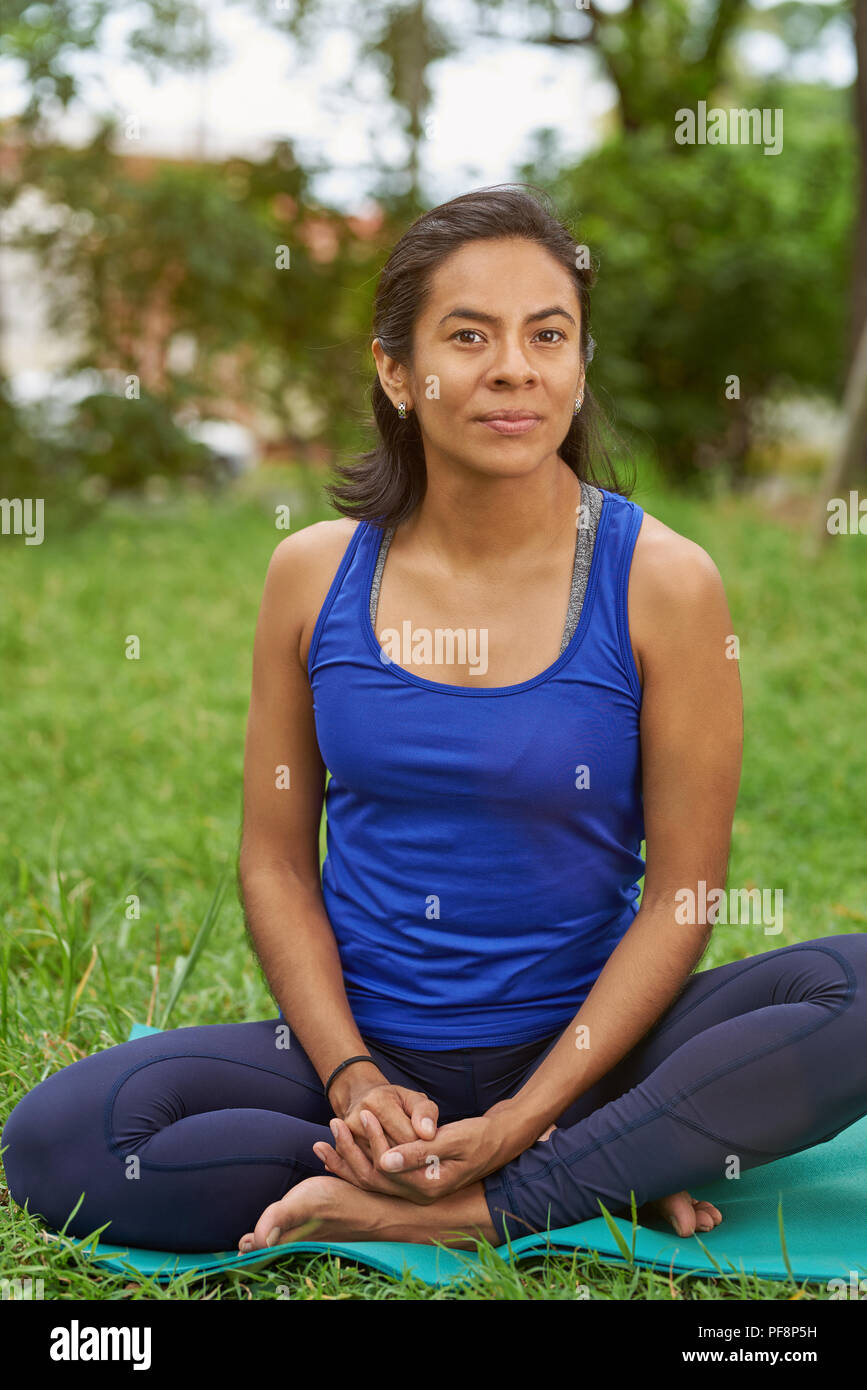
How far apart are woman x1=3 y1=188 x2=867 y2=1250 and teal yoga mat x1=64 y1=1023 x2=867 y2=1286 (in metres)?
0.03

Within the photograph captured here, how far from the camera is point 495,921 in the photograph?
2211mm

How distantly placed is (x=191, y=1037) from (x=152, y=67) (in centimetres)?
750

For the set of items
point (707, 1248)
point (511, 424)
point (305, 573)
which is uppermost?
point (511, 424)

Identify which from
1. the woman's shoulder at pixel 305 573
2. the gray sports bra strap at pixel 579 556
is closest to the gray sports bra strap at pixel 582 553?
the gray sports bra strap at pixel 579 556

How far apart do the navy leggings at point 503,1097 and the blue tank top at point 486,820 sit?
0.09 metres

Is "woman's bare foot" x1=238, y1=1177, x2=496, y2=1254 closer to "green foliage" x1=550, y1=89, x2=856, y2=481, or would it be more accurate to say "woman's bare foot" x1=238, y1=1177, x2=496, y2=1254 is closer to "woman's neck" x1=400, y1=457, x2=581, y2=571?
"woman's neck" x1=400, y1=457, x2=581, y2=571

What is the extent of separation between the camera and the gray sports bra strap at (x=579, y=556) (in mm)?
2213

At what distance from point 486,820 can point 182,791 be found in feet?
8.15

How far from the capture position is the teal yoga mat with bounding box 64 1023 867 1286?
2.08 m

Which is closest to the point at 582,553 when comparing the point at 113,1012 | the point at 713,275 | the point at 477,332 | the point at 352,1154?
the point at 477,332

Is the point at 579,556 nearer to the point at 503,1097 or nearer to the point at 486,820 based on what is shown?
the point at 486,820

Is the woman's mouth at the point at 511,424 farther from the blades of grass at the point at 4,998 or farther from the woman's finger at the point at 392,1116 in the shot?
the blades of grass at the point at 4,998
